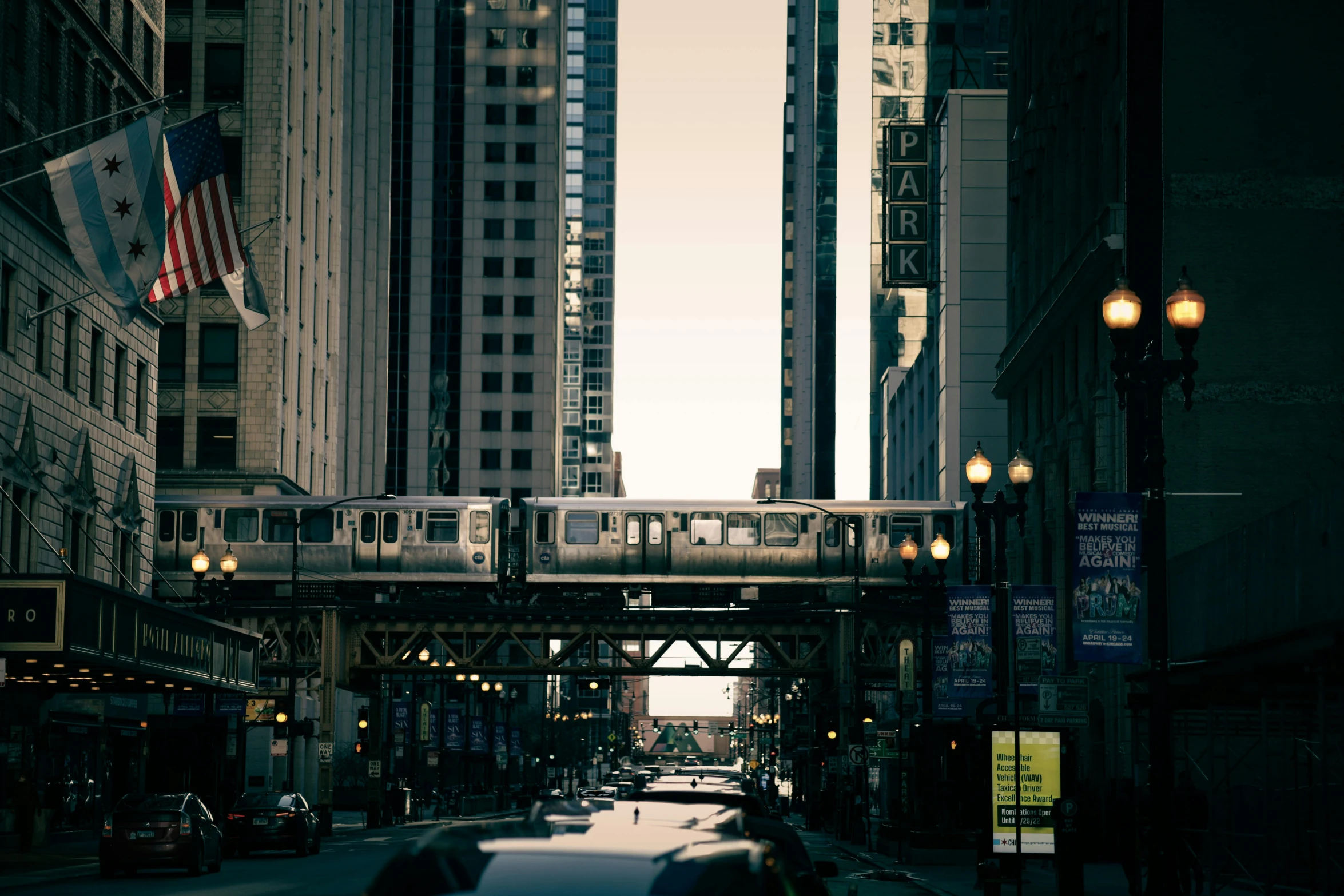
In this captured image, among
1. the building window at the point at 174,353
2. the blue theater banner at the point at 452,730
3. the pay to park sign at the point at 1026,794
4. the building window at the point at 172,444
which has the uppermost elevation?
the building window at the point at 174,353

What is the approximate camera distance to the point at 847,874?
33.0m

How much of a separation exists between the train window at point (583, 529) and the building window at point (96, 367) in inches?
593

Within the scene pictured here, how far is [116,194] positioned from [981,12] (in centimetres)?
7766

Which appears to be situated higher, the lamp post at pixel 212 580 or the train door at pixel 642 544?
the train door at pixel 642 544

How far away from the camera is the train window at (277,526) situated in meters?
55.5

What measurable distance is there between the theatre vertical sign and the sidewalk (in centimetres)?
4109

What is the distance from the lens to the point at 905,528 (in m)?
55.3

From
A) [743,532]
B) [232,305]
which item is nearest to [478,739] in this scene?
[232,305]

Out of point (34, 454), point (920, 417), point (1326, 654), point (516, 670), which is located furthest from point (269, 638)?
point (1326, 654)

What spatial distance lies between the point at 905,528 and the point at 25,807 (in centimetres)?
2850

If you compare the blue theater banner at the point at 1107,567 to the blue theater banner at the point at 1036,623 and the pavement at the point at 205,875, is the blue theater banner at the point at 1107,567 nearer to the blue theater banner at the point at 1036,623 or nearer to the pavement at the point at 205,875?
the blue theater banner at the point at 1036,623

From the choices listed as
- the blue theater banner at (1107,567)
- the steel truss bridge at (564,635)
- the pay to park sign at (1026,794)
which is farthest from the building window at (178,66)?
the blue theater banner at (1107,567)

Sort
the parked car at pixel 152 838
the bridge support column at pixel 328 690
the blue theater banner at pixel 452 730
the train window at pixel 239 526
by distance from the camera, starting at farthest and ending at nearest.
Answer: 1. the blue theater banner at pixel 452 730
2. the bridge support column at pixel 328 690
3. the train window at pixel 239 526
4. the parked car at pixel 152 838

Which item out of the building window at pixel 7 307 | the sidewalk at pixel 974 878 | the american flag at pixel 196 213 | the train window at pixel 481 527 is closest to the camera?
the sidewalk at pixel 974 878
